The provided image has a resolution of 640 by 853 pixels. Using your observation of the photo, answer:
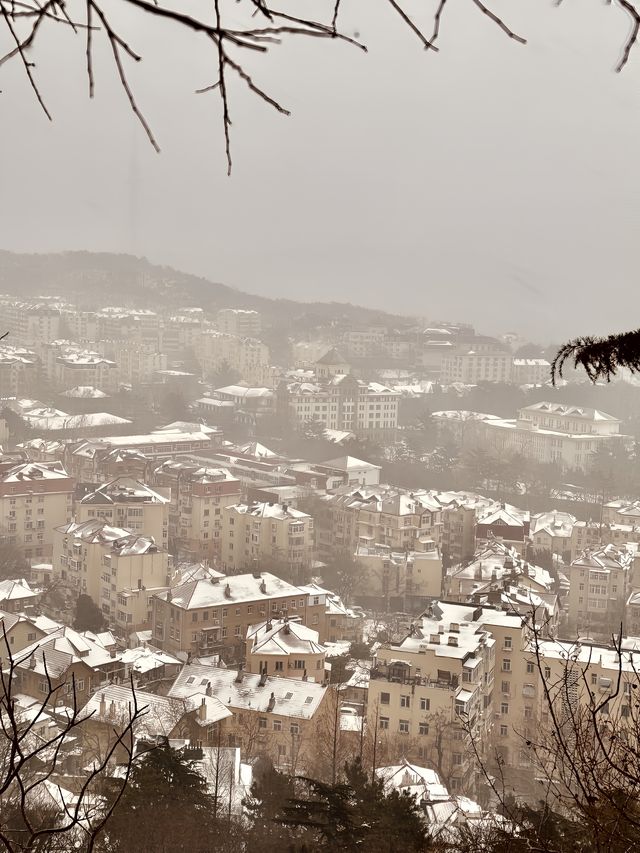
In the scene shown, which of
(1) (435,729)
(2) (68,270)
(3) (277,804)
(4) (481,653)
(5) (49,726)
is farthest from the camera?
(2) (68,270)

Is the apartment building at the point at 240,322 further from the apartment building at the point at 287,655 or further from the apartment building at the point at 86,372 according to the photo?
the apartment building at the point at 287,655

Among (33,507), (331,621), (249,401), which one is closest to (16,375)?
(249,401)

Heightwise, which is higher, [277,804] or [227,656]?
[277,804]

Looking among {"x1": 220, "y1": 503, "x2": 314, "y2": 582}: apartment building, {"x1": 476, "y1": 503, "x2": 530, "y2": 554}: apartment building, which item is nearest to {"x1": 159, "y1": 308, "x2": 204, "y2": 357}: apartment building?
{"x1": 220, "y1": 503, "x2": 314, "y2": 582}: apartment building

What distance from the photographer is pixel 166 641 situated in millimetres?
A: 5598

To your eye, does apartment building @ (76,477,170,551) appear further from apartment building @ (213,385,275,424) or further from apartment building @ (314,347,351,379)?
apartment building @ (314,347,351,379)

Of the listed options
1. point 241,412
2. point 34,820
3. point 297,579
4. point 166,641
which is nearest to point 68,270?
point 241,412

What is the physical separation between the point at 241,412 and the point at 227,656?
29.1ft

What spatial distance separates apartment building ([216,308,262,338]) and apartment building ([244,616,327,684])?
1524cm

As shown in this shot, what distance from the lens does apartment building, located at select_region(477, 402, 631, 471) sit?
1262cm

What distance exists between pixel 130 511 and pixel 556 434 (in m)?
6.99

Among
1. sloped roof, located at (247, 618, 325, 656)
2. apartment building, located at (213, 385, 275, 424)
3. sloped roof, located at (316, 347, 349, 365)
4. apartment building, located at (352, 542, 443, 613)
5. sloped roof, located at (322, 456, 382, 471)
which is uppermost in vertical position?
sloped roof, located at (316, 347, 349, 365)

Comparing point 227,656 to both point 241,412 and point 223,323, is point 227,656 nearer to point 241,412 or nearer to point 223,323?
point 241,412

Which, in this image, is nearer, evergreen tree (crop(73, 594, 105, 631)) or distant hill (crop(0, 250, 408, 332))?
evergreen tree (crop(73, 594, 105, 631))
